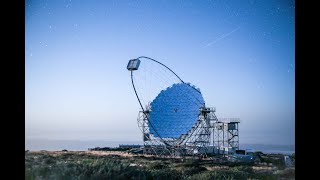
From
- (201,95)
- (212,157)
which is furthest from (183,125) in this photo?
(212,157)

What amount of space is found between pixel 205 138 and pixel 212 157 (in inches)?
52.7

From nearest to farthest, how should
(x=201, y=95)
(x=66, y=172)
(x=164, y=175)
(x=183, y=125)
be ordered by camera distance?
(x=66, y=172) → (x=164, y=175) → (x=183, y=125) → (x=201, y=95)
